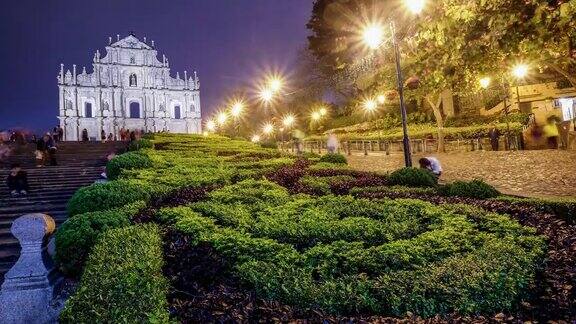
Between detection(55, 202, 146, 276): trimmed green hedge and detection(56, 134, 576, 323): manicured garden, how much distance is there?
0.06 feet

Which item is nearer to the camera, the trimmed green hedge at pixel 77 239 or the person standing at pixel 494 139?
the trimmed green hedge at pixel 77 239

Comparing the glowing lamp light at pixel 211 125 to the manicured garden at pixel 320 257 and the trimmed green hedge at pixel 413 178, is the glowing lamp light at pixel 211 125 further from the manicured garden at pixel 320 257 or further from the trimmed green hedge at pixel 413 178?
the manicured garden at pixel 320 257

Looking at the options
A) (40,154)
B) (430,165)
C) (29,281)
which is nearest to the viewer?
(29,281)

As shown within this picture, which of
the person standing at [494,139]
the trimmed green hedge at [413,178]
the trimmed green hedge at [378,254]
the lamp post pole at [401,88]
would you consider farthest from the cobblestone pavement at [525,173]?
the person standing at [494,139]

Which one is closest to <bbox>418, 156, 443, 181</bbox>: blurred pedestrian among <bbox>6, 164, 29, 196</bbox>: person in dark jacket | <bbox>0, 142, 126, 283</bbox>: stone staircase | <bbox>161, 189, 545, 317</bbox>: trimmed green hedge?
<bbox>161, 189, 545, 317</bbox>: trimmed green hedge

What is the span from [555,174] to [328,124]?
3541 cm

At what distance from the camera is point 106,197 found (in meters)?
8.64

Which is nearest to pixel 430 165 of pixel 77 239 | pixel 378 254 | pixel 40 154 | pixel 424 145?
pixel 378 254

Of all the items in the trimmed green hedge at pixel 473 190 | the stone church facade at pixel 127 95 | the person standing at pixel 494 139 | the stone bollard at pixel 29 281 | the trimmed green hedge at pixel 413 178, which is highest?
the stone church facade at pixel 127 95

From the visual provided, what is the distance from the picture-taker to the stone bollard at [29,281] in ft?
17.3

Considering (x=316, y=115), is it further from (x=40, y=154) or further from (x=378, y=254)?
(x=378, y=254)

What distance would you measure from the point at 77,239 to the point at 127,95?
7205cm

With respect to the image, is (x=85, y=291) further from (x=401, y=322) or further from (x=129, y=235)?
(x=401, y=322)

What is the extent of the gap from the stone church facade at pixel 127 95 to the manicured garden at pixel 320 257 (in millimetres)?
67176
